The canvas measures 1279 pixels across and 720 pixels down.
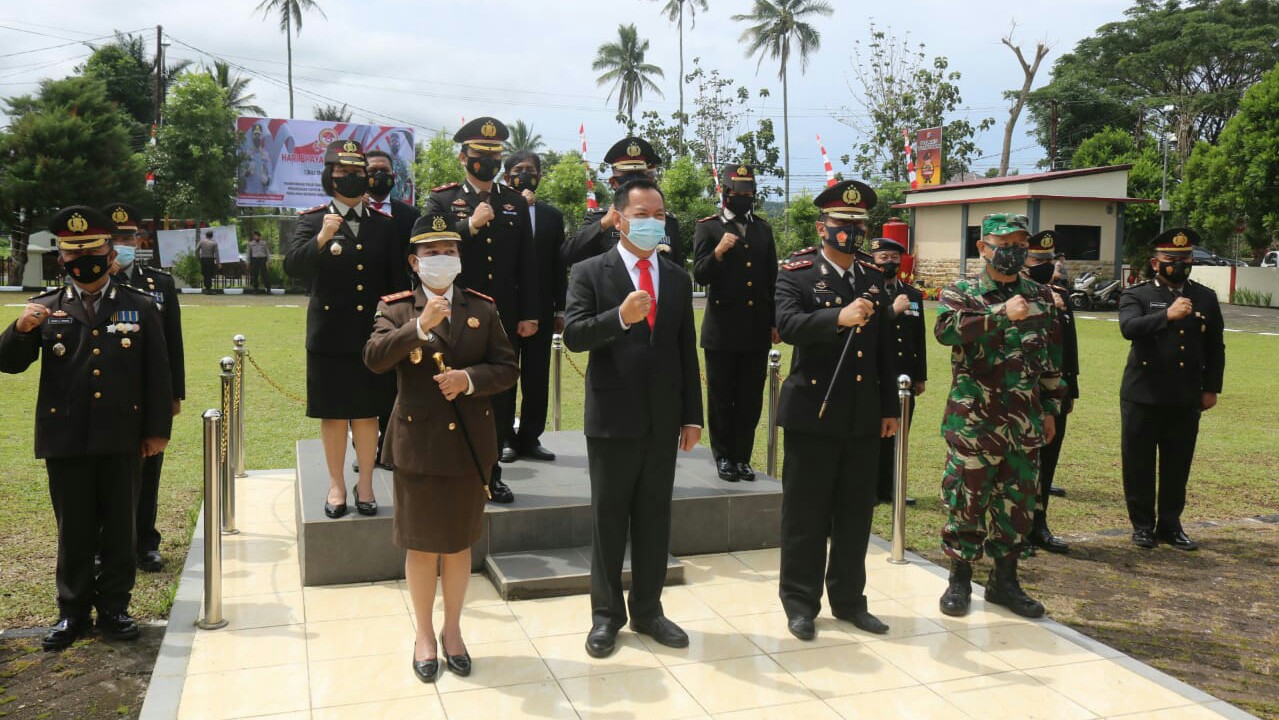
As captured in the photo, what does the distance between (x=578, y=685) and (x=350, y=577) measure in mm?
1882

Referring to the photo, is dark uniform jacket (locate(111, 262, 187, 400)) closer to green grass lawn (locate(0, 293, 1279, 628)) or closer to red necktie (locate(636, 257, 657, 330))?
green grass lawn (locate(0, 293, 1279, 628))

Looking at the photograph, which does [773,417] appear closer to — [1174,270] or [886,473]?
[886,473]

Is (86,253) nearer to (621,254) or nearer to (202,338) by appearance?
(621,254)

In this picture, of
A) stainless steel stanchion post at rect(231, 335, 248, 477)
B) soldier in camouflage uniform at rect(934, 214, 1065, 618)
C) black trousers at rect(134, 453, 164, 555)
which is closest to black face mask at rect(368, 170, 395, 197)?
black trousers at rect(134, 453, 164, 555)

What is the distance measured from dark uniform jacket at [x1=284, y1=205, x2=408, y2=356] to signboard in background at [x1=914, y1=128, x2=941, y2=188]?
33633 mm

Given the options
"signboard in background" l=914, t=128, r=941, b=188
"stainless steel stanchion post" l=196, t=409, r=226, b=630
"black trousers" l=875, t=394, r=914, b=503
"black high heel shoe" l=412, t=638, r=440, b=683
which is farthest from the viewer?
"signboard in background" l=914, t=128, r=941, b=188

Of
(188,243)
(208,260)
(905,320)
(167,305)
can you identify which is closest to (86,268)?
(167,305)

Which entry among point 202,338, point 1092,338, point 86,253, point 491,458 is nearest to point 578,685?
point 491,458

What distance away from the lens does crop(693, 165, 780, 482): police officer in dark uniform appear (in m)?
6.64

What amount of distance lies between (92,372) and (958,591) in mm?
4472

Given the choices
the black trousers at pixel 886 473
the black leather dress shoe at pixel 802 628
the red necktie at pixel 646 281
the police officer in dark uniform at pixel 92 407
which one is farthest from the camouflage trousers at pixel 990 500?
the police officer in dark uniform at pixel 92 407

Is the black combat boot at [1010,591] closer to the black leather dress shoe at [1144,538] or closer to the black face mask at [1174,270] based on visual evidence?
the black leather dress shoe at [1144,538]

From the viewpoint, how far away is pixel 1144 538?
22.2ft

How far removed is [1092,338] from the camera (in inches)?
833
